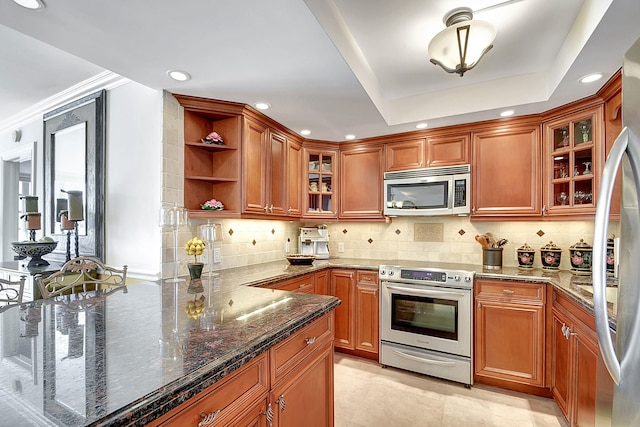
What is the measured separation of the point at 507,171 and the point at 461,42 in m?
1.60

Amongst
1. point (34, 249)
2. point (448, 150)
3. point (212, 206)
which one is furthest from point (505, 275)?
point (34, 249)

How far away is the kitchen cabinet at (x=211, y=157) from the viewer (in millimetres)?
2436

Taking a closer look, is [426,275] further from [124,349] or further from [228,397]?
[124,349]

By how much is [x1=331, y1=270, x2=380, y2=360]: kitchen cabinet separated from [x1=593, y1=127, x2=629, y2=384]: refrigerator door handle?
2.22 meters

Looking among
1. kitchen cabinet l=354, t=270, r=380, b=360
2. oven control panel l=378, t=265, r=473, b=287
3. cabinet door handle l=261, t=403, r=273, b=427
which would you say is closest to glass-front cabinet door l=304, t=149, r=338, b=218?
kitchen cabinet l=354, t=270, r=380, b=360

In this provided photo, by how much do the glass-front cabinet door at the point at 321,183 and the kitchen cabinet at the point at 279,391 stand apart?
206cm

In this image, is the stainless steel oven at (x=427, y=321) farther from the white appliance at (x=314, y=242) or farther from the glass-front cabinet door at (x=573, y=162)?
the glass-front cabinet door at (x=573, y=162)

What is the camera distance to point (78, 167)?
2793mm

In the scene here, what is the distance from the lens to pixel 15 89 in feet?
9.37

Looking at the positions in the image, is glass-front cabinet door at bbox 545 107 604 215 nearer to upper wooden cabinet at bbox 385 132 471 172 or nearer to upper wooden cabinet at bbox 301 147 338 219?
upper wooden cabinet at bbox 385 132 471 172

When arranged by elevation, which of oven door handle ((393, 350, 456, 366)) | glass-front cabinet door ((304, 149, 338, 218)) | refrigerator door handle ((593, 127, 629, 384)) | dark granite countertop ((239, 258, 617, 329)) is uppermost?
glass-front cabinet door ((304, 149, 338, 218))

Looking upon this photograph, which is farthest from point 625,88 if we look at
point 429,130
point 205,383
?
point 429,130

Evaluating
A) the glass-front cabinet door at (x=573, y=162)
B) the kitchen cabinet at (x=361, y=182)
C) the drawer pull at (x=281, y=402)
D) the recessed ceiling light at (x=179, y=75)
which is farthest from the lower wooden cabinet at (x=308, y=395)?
the glass-front cabinet door at (x=573, y=162)

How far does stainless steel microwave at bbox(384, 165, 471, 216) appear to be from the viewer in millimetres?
2926
